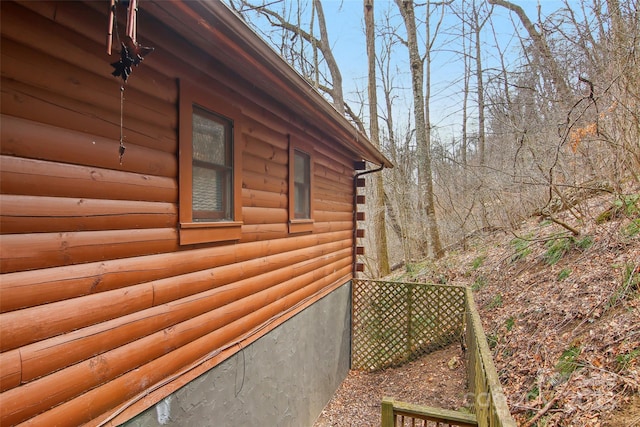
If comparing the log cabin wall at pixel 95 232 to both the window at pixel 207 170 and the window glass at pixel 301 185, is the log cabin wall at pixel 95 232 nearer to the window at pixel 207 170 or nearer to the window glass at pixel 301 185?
the window at pixel 207 170

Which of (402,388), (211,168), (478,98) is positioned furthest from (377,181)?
(211,168)

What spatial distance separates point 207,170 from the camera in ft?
9.48

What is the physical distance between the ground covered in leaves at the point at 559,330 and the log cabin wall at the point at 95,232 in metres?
2.93

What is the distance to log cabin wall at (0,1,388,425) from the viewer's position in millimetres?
1536

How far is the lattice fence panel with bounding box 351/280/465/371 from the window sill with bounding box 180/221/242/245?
4.51 m

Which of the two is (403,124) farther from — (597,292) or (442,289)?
(597,292)

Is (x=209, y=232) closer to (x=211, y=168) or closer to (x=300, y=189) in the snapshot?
(x=211, y=168)

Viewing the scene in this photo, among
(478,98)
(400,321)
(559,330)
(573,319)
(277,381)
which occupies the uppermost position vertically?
(478,98)

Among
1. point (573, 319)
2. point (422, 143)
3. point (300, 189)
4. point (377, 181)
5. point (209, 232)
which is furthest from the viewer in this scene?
point (377, 181)

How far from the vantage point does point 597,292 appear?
13.3 ft

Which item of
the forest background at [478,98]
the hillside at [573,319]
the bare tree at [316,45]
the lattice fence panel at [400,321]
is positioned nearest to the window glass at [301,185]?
the forest background at [478,98]

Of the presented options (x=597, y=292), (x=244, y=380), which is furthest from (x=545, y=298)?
(x=244, y=380)

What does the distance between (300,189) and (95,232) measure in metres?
3.23

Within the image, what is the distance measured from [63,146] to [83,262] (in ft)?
1.91
